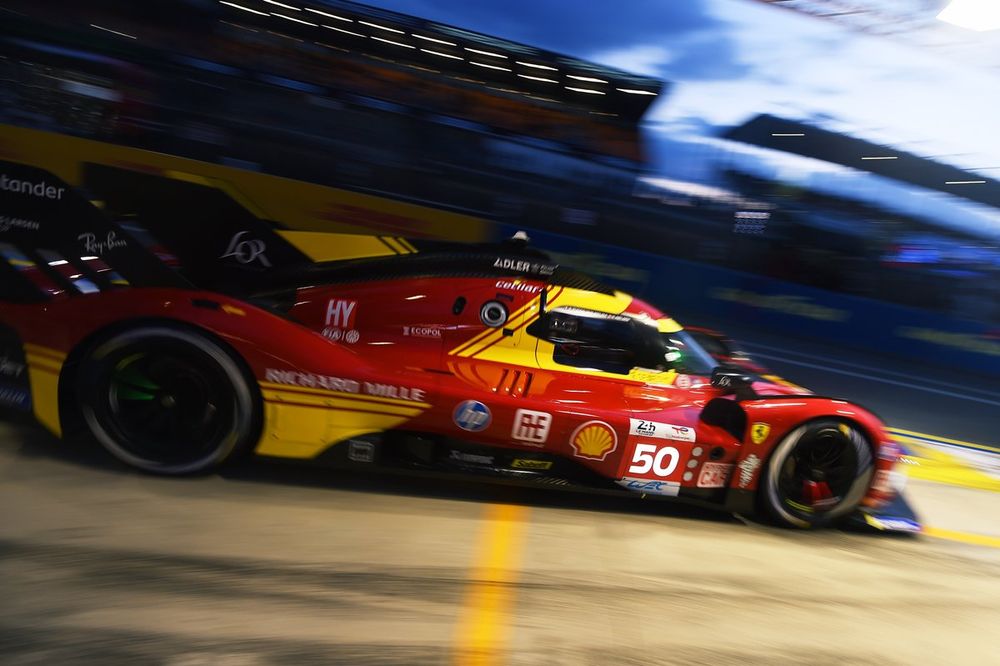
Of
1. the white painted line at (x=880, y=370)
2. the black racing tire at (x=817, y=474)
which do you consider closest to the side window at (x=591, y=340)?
the black racing tire at (x=817, y=474)

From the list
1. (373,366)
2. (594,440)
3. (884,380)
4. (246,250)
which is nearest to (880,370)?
(884,380)

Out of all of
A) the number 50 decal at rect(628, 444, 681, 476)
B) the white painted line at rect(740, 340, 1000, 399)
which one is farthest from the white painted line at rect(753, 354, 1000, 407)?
the number 50 decal at rect(628, 444, 681, 476)

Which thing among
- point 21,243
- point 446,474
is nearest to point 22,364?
point 21,243

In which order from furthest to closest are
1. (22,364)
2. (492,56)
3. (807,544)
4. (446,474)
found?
1. (492,56)
2. (807,544)
3. (446,474)
4. (22,364)

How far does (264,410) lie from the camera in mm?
2672

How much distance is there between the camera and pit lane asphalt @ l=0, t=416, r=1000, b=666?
6.43ft

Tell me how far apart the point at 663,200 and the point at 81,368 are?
24.8 feet

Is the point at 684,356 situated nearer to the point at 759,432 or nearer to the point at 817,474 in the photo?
the point at 759,432

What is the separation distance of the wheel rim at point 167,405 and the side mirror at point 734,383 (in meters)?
2.44

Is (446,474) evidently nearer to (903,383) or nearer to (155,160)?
(155,160)

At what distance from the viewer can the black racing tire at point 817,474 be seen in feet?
9.82

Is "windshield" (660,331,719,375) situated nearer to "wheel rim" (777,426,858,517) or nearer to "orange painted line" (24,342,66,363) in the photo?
"wheel rim" (777,426,858,517)

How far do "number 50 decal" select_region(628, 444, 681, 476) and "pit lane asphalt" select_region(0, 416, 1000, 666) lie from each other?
34 cm

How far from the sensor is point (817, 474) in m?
3.10
